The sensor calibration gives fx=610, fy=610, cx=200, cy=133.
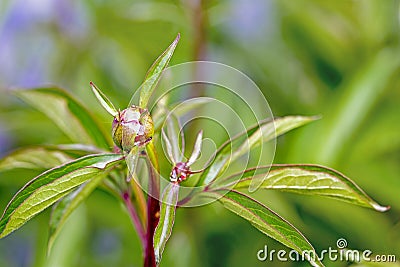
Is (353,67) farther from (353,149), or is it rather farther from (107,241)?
(107,241)

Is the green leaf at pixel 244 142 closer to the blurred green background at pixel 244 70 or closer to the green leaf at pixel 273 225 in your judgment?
the green leaf at pixel 273 225

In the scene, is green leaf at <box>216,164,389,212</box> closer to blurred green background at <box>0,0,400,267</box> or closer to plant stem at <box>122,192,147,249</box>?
plant stem at <box>122,192,147,249</box>

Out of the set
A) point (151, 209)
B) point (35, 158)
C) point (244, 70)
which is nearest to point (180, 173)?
point (151, 209)

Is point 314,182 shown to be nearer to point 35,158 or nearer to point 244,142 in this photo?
point 244,142

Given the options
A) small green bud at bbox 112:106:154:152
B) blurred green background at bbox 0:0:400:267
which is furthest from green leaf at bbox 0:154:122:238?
blurred green background at bbox 0:0:400:267

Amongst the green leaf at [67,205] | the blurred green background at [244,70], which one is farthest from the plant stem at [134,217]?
the blurred green background at [244,70]

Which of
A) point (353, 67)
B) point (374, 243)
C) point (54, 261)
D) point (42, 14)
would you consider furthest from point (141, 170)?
point (42, 14)
